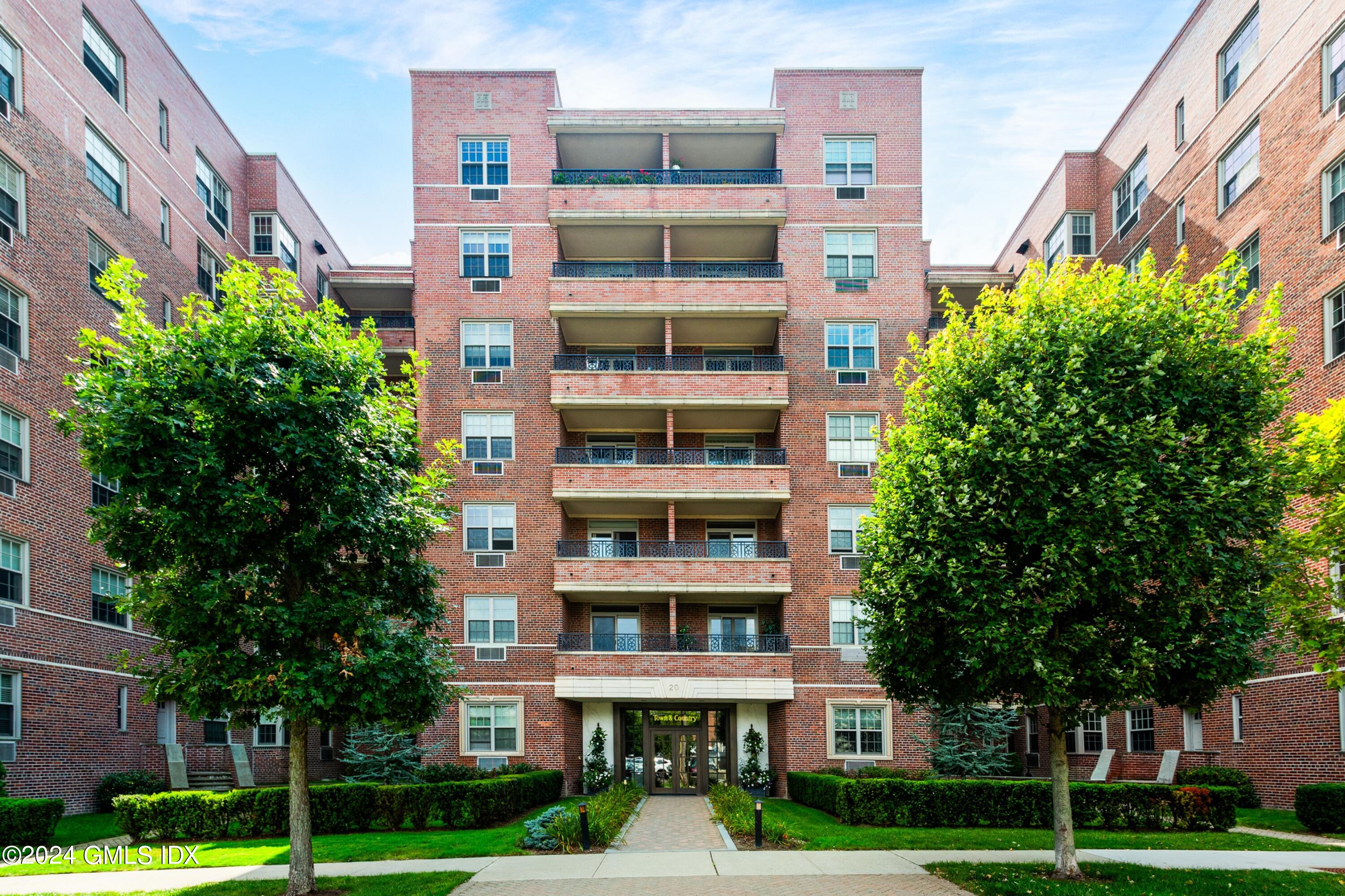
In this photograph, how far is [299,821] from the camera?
14375 millimetres

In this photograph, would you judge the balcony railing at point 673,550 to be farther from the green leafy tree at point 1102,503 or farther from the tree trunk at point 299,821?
the tree trunk at point 299,821

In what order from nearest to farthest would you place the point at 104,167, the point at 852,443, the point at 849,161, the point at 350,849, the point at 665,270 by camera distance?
the point at 350,849 < the point at 104,167 < the point at 852,443 < the point at 665,270 < the point at 849,161

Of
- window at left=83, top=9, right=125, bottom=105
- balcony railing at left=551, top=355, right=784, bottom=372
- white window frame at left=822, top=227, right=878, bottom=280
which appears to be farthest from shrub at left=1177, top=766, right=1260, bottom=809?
window at left=83, top=9, right=125, bottom=105

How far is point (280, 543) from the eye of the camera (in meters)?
14.9

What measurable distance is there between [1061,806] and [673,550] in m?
16.9

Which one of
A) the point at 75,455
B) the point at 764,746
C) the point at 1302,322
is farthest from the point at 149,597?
the point at 1302,322

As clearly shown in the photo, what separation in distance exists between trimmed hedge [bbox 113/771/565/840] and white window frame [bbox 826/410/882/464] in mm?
15297

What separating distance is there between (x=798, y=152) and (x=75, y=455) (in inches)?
936

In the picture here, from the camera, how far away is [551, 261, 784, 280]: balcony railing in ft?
107

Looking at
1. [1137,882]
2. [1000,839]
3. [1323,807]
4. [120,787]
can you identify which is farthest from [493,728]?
[1323,807]

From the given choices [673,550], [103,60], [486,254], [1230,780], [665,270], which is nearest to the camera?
[1230,780]

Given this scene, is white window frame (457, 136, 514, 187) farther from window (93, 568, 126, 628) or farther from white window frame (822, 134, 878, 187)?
window (93, 568, 126, 628)

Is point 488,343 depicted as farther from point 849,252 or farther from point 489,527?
point 849,252

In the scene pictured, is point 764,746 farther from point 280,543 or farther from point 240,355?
point 240,355
